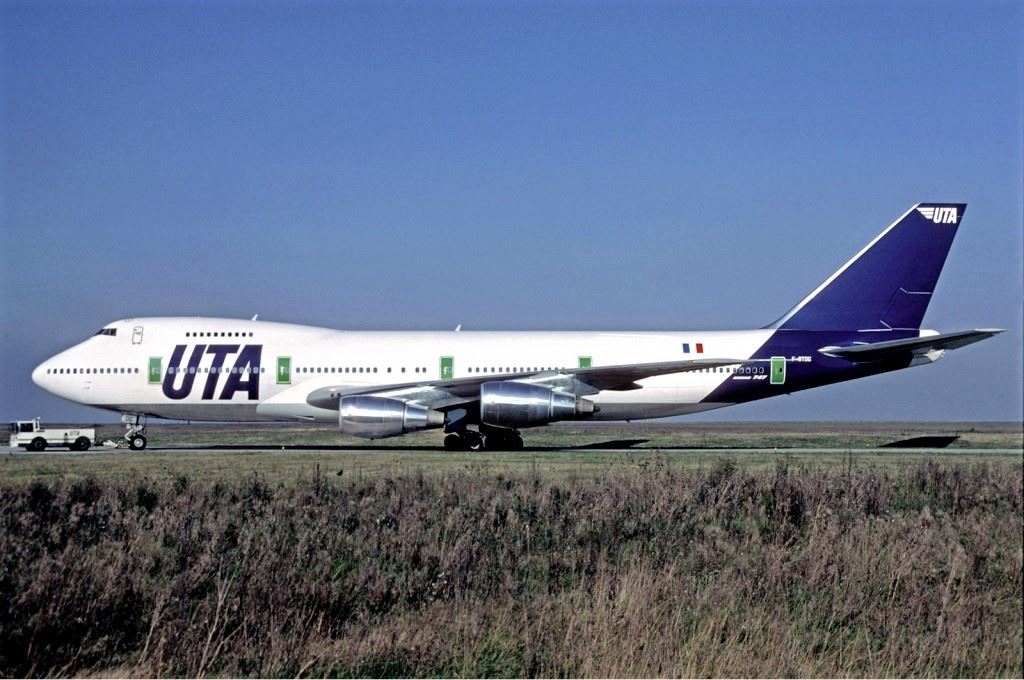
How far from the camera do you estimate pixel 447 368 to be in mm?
33156

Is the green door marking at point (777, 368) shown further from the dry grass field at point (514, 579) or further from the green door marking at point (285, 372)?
the dry grass field at point (514, 579)

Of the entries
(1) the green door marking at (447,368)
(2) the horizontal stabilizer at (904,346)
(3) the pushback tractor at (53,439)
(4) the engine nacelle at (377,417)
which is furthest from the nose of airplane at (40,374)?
(2) the horizontal stabilizer at (904,346)

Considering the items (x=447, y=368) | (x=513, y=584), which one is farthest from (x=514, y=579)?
(x=447, y=368)

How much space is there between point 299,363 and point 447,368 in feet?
15.1

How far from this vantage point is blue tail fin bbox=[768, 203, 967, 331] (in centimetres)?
3447

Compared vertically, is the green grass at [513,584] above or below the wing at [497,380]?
below

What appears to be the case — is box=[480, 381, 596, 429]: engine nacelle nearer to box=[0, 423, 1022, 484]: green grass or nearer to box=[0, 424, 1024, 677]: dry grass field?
box=[0, 423, 1022, 484]: green grass

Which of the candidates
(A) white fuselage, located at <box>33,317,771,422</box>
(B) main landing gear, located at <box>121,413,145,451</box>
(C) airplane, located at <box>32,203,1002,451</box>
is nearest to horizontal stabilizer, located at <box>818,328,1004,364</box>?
(C) airplane, located at <box>32,203,1002,451</box>

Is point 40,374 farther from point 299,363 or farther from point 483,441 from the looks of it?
point 483,441

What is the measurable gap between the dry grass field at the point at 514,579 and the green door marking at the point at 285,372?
16.9m

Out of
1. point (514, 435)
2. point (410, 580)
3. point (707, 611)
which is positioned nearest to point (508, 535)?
point (410, 580)

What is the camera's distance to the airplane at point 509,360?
32281 millimetres

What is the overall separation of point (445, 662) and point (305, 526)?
12.8ft

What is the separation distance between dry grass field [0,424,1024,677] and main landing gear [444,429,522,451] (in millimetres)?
15946
